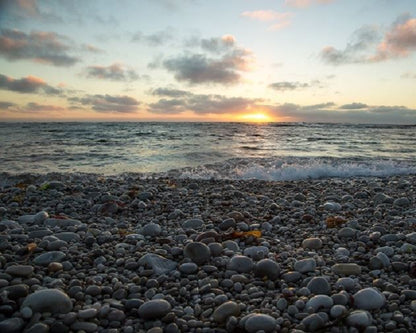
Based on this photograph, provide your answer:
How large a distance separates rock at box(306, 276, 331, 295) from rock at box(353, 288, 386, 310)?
21 cm

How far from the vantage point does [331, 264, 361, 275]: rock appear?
2910mm

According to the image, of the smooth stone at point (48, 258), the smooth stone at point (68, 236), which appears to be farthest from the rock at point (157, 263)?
the smooth stone at point (68, 236)

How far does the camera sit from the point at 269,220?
4602 millimetres

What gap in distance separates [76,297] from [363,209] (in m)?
4.45

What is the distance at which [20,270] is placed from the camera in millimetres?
2645

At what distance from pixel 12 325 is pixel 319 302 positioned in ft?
6.78

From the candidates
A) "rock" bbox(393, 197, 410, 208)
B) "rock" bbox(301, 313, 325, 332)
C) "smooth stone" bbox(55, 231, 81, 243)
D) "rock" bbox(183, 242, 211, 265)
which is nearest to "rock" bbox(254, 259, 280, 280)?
"rock" bbox(183, 242, 211, 265)

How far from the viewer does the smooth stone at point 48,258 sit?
9.64 ft

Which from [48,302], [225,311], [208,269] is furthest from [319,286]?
[48,302]

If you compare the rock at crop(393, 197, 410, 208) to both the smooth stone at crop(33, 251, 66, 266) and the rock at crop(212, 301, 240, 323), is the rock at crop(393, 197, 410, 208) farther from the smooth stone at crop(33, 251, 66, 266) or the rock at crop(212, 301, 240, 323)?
the smooth stone at crop(33, 251, 66, 266)

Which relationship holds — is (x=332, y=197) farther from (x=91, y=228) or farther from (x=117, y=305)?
(x=117, y=305)

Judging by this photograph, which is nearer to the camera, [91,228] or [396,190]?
[91,228]

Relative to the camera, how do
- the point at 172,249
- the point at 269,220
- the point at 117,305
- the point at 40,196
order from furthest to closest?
the point at 40,196, the point at 269,220, the point at 172,249, the point at 117,305

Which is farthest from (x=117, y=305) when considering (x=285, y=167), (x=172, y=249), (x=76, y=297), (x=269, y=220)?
(x=285, y=167)
